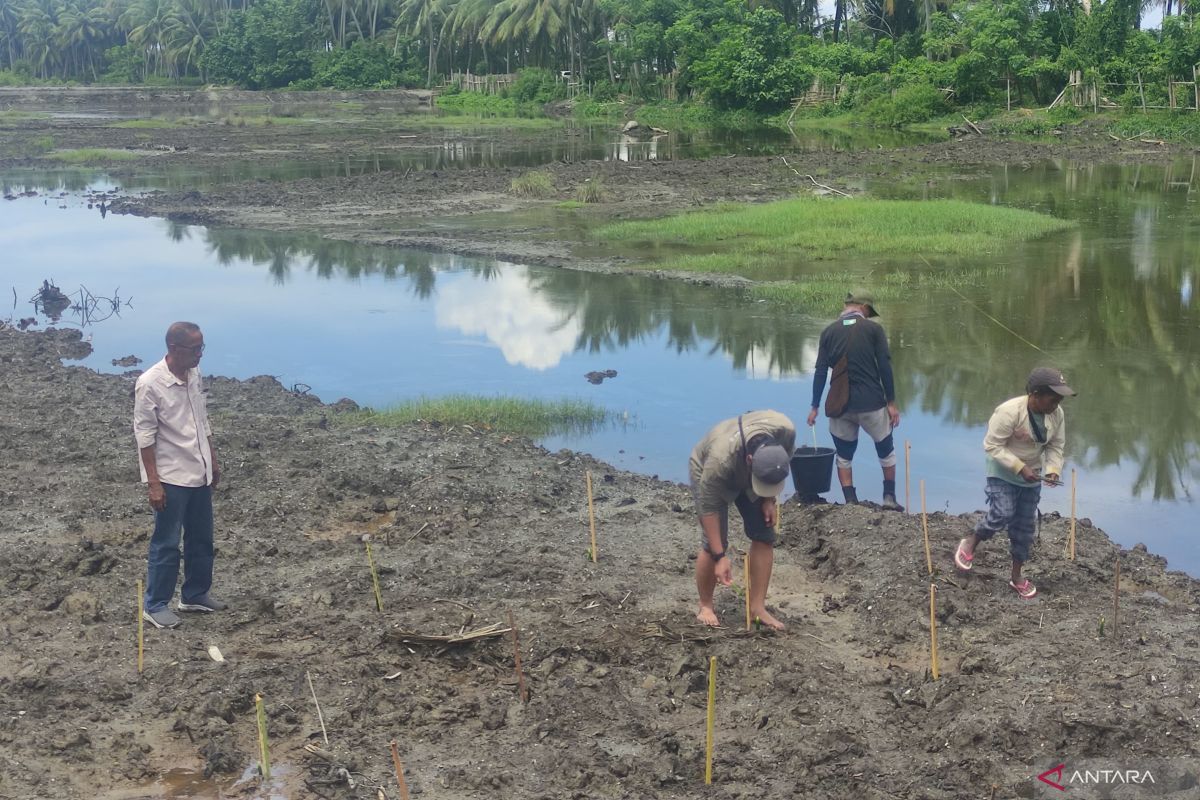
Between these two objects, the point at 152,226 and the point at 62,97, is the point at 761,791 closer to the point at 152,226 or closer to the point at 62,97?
the point at 152,226

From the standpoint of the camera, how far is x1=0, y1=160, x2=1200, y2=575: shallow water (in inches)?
412

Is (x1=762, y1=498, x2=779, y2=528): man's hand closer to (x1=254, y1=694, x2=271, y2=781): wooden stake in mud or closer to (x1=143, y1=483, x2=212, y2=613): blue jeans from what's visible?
(x1=254, y1=694, x2=271, y2=781): wooden stake in mud

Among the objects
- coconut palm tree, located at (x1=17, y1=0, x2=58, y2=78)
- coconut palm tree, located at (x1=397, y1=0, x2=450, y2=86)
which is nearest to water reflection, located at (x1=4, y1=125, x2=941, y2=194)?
coconut palm tree, located at (x1=397, y1=0, x2=450, y2=86)

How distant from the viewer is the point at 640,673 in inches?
243

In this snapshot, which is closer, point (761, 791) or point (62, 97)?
point (761, 791)

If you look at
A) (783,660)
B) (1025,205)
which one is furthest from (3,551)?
(1025,205)

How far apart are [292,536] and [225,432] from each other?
269 cm

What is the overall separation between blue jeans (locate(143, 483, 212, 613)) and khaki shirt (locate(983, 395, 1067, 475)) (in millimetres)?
4362

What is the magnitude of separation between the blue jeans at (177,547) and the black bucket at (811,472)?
3920mm

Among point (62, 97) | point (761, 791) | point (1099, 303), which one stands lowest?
point (761, 791)

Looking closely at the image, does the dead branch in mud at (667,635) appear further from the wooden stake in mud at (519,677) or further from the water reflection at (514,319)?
the water reflection at (514,319)

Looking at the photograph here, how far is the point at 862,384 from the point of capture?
29.3 feet

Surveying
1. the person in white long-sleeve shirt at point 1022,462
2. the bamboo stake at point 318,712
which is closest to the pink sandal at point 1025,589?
the person in white long-sleeve shirt at point 1022,462

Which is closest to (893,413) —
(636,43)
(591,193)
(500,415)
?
(500,415)
